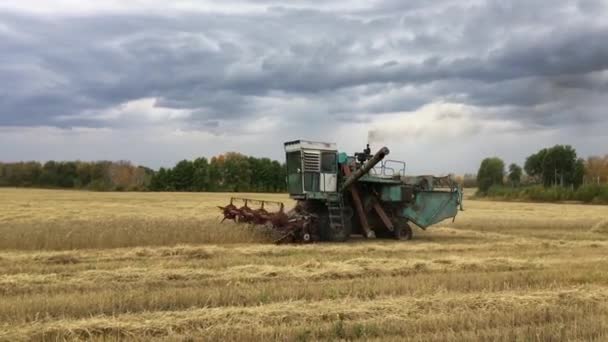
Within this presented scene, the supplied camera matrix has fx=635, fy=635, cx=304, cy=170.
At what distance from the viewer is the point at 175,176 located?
79.2 m

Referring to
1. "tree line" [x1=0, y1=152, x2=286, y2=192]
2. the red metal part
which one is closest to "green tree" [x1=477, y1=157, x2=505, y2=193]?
"tree line" [x1=0, y1=152, x2=286, y2=192]

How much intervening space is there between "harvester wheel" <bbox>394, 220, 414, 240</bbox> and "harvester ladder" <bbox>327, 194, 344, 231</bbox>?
208cm

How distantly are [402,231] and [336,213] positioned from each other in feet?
7.85

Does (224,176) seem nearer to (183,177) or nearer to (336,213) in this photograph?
(183,177)

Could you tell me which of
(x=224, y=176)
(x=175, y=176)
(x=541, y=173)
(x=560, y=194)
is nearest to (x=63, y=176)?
(x=175, y=176)

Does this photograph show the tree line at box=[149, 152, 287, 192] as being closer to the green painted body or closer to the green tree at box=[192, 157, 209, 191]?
the green tree at box=[192, 157, 209, 191]

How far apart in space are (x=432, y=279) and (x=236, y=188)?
7107 centimetres

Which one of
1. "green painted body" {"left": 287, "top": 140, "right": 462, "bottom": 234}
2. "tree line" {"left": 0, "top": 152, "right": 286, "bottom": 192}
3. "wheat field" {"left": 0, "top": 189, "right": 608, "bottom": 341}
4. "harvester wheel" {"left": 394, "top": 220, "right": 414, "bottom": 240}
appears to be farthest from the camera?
"tree line" {"left": 0, "top": 152, "right": 286, "bottom": 192}

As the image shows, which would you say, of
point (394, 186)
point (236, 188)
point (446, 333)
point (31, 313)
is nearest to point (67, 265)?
point (31, 313)

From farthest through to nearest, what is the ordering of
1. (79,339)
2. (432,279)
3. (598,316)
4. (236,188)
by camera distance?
1. (236,188)
2. (432,279)
3. (598,316)
4. (79,339)

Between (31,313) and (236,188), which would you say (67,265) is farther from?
(236,188)

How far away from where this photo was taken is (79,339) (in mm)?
5988

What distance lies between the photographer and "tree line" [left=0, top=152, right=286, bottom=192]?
3110 inches

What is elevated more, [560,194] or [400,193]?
[400,193]
